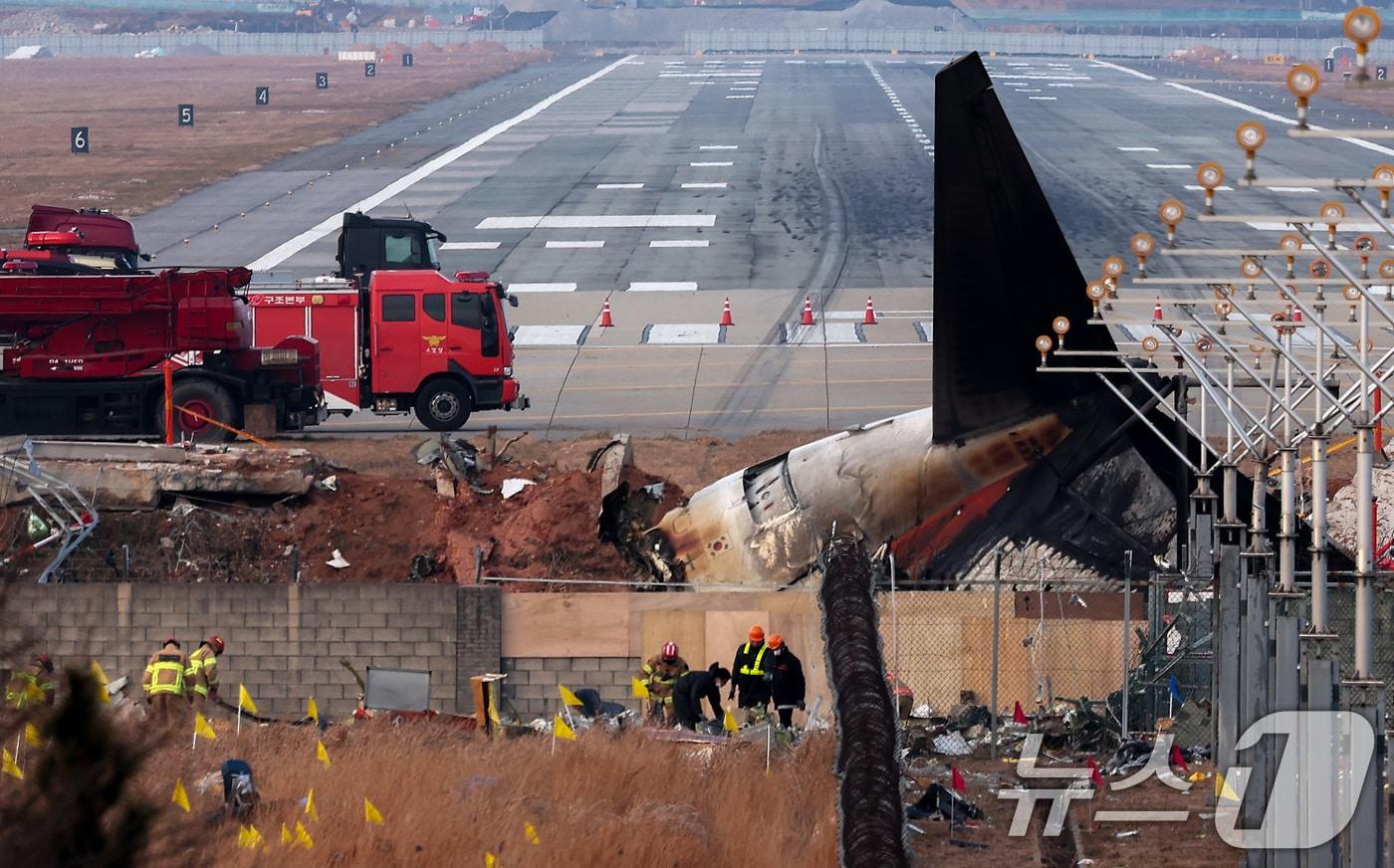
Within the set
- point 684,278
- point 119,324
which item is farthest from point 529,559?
point 684,278

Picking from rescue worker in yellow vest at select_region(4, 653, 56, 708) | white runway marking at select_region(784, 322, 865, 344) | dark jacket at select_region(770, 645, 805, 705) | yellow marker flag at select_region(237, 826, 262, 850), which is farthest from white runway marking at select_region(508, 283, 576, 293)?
yellow marker flag at select_region(237, 826, 262, 850)

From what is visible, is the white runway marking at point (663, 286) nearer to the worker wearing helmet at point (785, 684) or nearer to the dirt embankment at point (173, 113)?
the dirt embankment at point (173, 113)

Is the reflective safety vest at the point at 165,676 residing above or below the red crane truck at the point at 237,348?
below

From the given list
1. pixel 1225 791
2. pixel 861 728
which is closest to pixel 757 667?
pixel 1225 791

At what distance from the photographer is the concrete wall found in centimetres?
2578

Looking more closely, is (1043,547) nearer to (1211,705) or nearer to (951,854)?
(1211,705)

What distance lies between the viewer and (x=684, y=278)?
61.7m

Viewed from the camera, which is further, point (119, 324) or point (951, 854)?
point (119, 324)

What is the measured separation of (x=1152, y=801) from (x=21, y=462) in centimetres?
1836

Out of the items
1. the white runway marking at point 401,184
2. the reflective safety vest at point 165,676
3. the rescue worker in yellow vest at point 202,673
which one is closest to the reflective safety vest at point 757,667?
the rescue worker in yellow vest at point 202,673

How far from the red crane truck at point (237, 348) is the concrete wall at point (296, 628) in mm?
12431

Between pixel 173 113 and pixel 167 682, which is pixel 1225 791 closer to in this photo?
pixel 167 682

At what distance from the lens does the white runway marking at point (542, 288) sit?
59938 mm

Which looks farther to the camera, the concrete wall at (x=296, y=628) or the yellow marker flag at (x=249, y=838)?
the concrete wall at (x=296, y=628)
